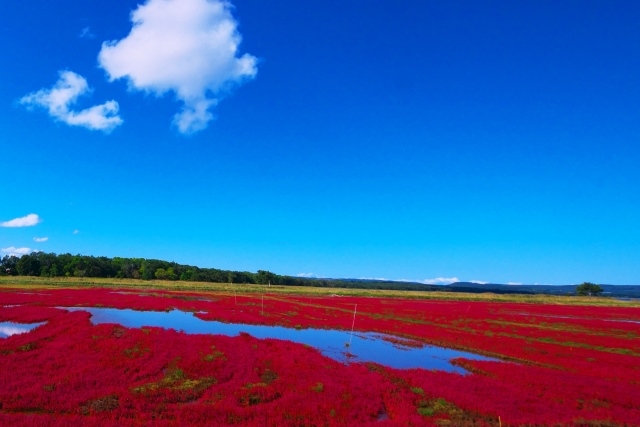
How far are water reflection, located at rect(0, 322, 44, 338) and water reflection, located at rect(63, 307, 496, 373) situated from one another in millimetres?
5211

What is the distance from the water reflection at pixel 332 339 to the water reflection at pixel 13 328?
5.21m

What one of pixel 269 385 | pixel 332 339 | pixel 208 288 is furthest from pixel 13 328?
pixel 208 288

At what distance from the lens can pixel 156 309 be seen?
48.4 metres

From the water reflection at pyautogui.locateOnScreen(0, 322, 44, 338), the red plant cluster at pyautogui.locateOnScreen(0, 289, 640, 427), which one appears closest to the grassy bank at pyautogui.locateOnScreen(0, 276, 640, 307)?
the water reflection at pyautogui.locateOnScreen(0, 322, 44, 338)

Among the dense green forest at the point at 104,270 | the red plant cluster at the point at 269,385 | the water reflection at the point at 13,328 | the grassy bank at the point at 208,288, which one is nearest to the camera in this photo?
the red plant cluster at the point at 269,385

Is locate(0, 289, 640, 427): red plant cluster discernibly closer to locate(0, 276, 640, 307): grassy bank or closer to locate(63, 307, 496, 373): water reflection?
locate(63, 307, 496, 373): water reflection

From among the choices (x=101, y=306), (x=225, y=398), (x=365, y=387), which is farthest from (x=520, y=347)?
(x=101, y=306)

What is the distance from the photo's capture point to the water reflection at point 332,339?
25.5m

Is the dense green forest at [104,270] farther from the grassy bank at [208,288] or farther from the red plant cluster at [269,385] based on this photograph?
the red plant cluster at [269,385]

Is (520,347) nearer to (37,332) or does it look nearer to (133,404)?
(133,404)

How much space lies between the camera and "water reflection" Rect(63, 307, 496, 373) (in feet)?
83.8

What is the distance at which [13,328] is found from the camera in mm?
29547

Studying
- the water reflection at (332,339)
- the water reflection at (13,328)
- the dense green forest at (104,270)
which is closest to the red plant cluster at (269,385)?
the water reflection at (13,328)

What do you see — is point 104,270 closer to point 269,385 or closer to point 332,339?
point 332,339
